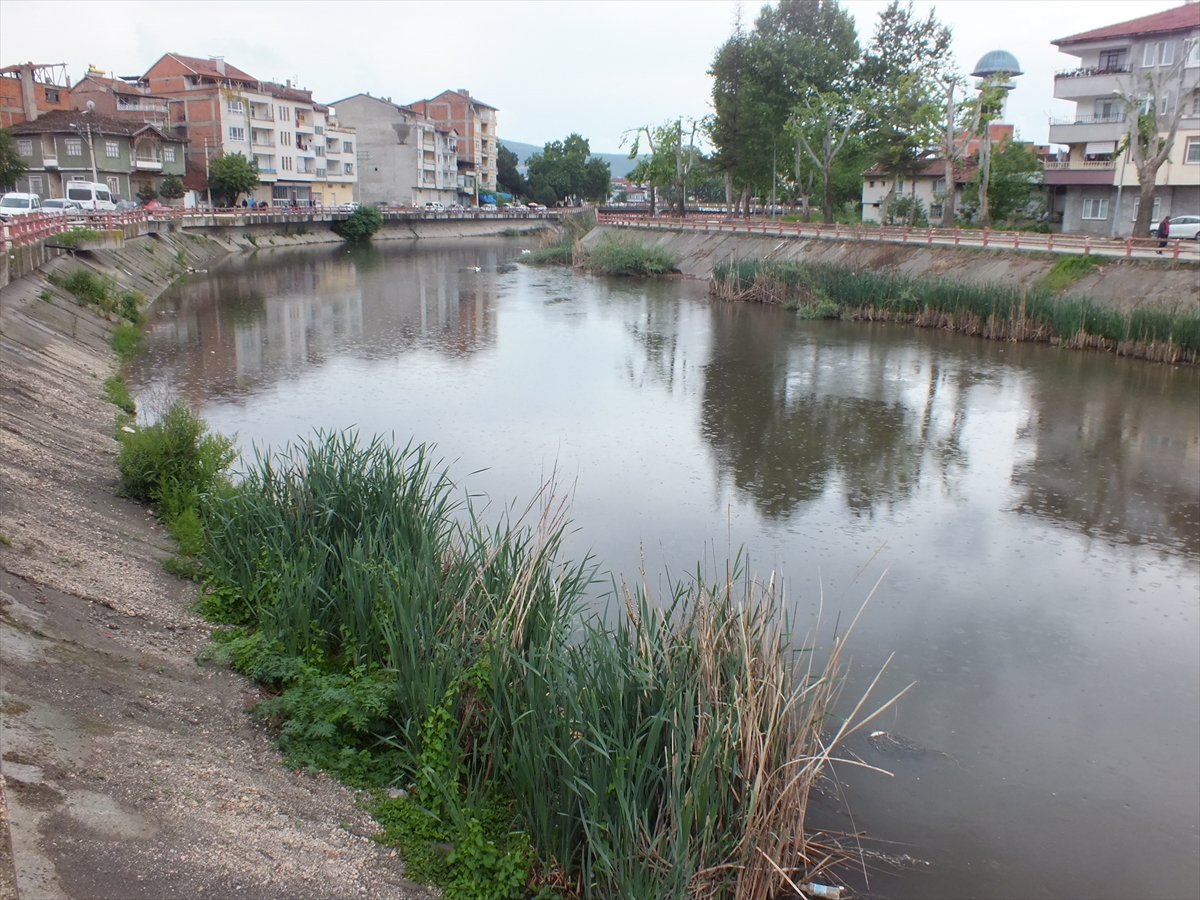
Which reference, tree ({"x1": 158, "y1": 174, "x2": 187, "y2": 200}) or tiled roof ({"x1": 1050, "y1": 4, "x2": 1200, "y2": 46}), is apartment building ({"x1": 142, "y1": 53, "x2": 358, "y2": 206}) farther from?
tiled roof ({"x1": 1050, "y1": 4, "x2": 1200, "y2": 46})

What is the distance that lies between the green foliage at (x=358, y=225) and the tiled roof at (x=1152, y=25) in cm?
4595

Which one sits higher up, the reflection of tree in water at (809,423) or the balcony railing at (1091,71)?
the balcony railing at (1091,71)

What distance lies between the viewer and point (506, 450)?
52.5 ft

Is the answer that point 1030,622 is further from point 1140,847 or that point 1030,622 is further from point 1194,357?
point 1194,357

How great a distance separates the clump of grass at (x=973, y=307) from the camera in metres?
26.0

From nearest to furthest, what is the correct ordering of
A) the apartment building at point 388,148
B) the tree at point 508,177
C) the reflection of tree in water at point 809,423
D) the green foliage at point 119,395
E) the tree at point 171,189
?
the reflection of tree in water at point 809,423, the green foliage at point 119,395, the tree at point 171,189, the apartment building at point 388,148, the tree at point 508,177

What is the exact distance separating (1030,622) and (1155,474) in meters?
7.39

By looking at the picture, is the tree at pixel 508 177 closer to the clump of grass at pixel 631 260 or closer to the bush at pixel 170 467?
the clump of grass at pixel 631 260

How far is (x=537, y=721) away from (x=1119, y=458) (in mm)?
14724

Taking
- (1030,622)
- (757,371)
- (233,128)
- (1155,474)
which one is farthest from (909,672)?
(233,128)

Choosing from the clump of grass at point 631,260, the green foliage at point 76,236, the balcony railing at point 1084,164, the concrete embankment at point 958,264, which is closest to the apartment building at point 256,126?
the clump of grass at point 631,260

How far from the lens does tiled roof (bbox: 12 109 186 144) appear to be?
2244 inches

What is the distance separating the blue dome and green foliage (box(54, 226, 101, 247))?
194ft

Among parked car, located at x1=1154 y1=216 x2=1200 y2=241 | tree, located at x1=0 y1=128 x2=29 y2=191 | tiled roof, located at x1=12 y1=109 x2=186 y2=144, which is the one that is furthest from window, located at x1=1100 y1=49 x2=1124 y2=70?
tiled roof, located at x1=12 y1=109 x2=186 y2=144
